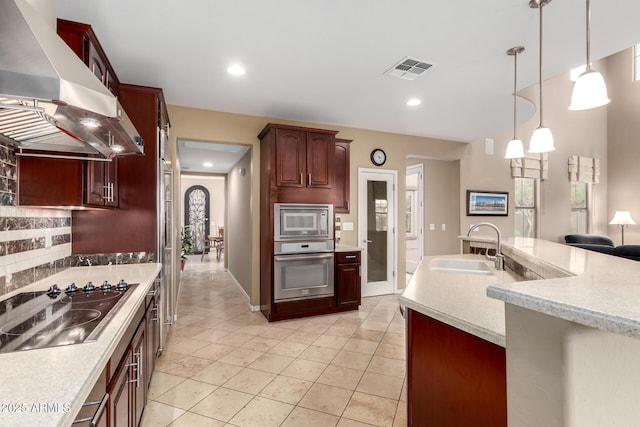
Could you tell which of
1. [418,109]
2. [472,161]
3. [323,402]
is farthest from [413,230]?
[323,402]

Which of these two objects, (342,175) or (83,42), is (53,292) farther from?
(342,175)

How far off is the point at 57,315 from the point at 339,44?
244cm

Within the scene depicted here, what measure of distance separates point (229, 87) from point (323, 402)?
3.00m

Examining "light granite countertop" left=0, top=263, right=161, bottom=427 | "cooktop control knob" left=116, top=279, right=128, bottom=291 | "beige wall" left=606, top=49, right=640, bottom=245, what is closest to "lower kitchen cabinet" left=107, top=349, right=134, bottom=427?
"light granite countertop" left=0, top=263, right=161, bottom=427

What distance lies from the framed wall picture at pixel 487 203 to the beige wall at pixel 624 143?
353cm

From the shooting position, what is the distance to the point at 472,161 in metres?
5.77

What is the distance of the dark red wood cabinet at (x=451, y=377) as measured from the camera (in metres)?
1.12

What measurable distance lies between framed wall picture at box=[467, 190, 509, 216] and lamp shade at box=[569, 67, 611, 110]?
420cm

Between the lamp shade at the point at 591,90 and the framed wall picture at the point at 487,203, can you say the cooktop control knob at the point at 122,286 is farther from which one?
the framed wall picture at the point at 487,203

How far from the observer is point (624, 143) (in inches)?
286

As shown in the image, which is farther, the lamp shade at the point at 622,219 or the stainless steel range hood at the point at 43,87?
the lamp shade at the point at 622,219

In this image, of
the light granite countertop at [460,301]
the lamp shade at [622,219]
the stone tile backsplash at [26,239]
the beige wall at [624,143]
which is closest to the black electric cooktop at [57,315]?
the stone tile backsplash at [26,239]

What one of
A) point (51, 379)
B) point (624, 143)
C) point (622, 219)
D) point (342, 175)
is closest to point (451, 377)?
point (51, 379)

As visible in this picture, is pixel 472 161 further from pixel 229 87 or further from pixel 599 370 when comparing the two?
pixel 599 370
